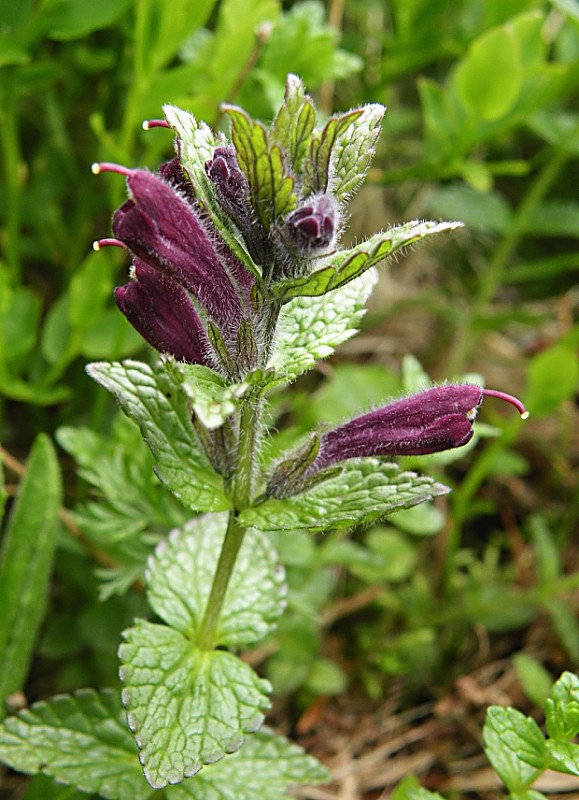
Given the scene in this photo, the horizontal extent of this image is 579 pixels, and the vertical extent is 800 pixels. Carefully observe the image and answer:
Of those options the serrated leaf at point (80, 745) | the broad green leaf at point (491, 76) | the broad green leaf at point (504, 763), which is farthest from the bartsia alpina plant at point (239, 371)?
the broad green leaf at point (491, 76)

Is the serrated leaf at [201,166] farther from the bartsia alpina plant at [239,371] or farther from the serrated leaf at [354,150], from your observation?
the serrated leaf at [354,150]

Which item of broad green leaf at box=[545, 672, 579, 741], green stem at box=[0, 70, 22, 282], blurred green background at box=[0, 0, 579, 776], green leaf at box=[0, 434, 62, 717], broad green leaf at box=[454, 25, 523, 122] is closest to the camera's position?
broad green leaf at box=[545, 672, 579, 741]

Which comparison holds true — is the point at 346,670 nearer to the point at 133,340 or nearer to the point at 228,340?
the point at 133,340

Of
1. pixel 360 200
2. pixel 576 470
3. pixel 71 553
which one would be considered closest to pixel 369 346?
pixel 360 200

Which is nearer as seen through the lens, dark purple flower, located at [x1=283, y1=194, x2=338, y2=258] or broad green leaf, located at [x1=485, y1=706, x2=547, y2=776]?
dark purple flower, located at [x1=283, y1=194, x2=338, y2=258]

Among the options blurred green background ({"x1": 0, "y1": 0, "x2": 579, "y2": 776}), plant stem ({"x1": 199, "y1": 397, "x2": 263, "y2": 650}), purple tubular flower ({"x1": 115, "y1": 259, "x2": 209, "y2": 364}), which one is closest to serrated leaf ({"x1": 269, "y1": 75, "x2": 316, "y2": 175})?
purple tubular flower ({"x1": 115, "y1": 259, "x2": 209, "y2": 364})

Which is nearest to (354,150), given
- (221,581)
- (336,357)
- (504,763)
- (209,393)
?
(209,393)

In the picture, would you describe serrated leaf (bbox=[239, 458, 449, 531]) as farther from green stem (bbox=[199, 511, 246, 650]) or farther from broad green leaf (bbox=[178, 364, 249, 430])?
broad green leaf (bbox=[178, 364, 249, 430])
